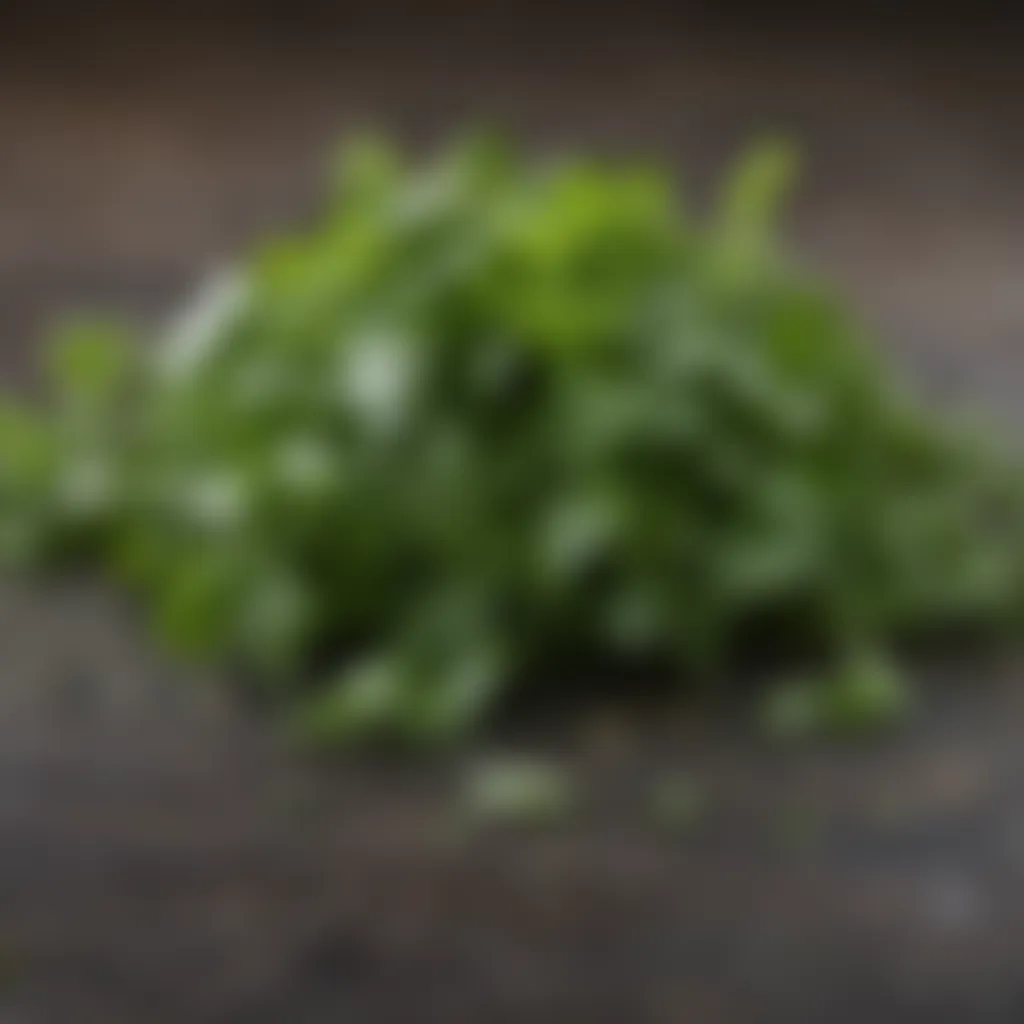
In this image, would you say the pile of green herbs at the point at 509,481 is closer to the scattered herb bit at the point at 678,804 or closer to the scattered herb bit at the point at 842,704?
the scattered herb bit at the point at 842,704

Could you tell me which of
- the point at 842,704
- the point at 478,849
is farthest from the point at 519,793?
the point at 842,704

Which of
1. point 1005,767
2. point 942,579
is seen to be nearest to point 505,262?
point 942,579

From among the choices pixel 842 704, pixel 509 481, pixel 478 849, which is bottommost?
pixel 478 849

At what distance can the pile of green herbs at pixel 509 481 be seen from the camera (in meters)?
2.13

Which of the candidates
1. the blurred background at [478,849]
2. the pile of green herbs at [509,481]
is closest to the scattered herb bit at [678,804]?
the blurred background at [478,849]

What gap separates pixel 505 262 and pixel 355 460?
0.21 m

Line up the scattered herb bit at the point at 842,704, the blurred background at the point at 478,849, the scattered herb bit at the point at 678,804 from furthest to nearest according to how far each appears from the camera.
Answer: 1. the scattered herb bit at the point at 842,704
2. the scattered herb bit at the point at 678,804
3. the blurred background at the point at 478,849

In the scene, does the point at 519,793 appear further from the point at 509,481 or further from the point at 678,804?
the point at 509,481

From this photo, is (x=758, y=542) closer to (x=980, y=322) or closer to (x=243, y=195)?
(x=980, y=322)

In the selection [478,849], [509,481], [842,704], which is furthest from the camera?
[509,481]

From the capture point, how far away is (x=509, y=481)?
2.18 meters

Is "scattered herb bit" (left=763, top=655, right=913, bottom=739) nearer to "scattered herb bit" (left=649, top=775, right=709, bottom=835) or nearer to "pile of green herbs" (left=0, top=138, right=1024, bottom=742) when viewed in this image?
"pile of green herbs" (left=0, top=138, right=1024, bottom=742)

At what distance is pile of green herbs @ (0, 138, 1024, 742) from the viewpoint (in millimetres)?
2127

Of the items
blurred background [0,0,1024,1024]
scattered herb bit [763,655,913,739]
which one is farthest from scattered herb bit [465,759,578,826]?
scattered herb bit [763,655,913,739]
